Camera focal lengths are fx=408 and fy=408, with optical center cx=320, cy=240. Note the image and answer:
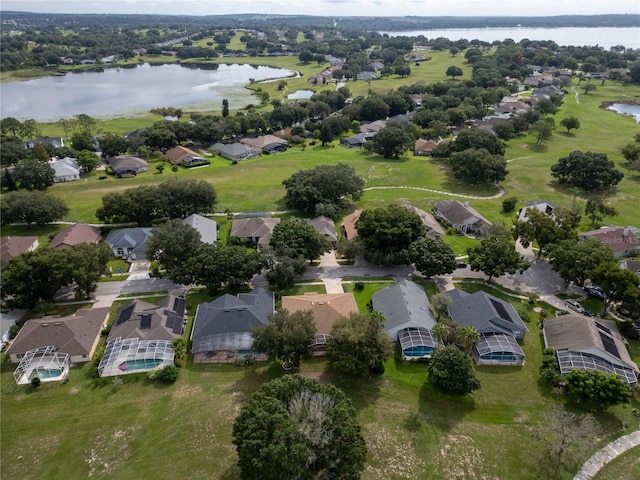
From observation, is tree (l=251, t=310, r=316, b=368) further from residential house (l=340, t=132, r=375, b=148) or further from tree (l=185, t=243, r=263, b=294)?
residential house (l=340, t=132, r=375, b=148)

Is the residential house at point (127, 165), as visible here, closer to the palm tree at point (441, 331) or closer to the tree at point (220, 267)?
the tree at point (220, 267)

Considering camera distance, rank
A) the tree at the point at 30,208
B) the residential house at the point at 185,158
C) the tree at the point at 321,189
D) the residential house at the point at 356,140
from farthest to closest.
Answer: the residential house at the point at 356,140 < the residential house at the point at 185,158 < the tree at the point at 321,189 < the tree at the point at 30,208

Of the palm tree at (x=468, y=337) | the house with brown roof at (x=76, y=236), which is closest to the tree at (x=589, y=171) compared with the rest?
the palm tree at (x=468, y=337)

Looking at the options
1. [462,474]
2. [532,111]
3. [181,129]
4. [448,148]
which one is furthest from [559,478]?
[532,111]

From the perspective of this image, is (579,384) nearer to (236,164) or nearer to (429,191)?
(429,191)

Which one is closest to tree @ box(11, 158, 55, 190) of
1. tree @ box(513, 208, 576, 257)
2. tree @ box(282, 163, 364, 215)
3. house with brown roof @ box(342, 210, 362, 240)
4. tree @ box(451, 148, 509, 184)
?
tree @ box(282, 163, 364, 215)

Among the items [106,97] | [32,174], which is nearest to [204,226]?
[32,174]

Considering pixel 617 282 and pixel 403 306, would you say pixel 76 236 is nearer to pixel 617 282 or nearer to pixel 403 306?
pixel 403 306
